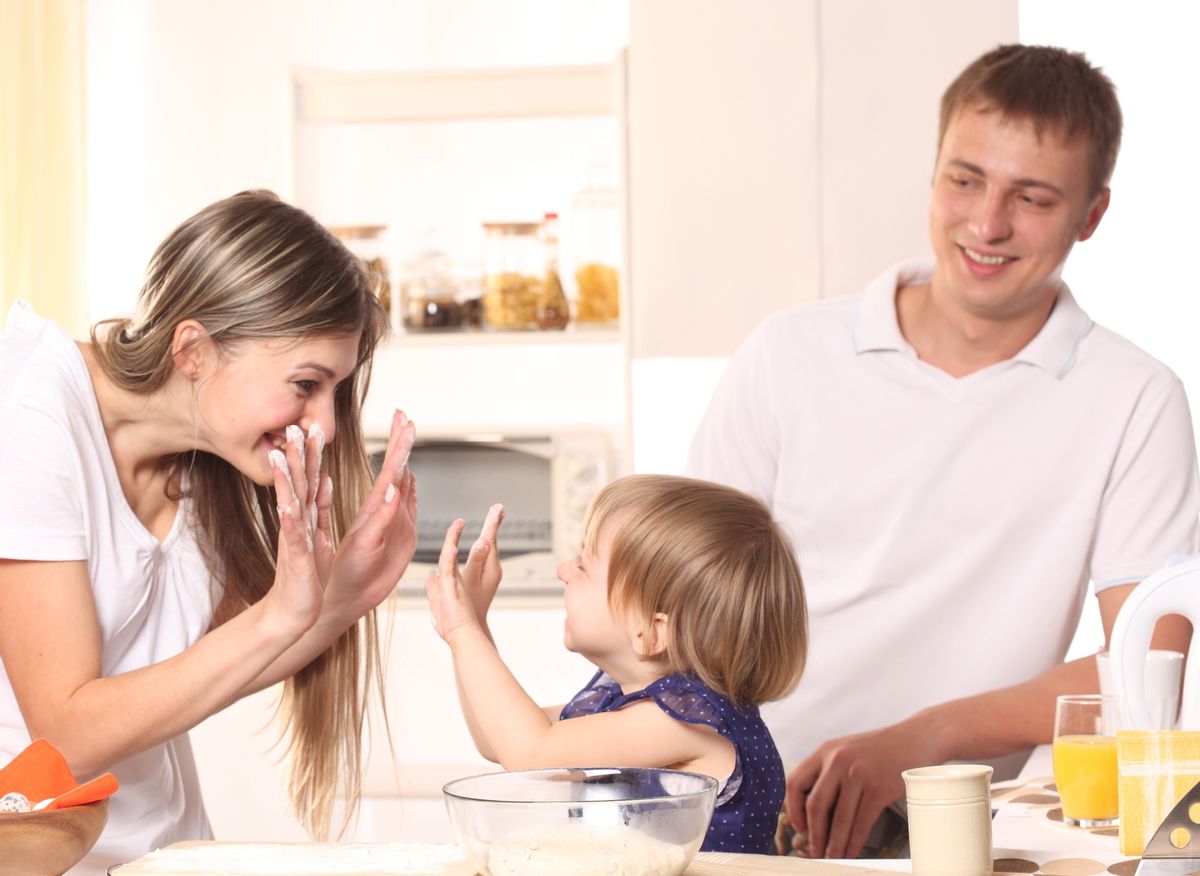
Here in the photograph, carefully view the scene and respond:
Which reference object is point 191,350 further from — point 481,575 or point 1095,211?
point 1095,211

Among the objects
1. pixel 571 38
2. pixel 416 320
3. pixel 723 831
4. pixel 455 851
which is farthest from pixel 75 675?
pixel 571 38

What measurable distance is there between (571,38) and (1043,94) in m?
1.88

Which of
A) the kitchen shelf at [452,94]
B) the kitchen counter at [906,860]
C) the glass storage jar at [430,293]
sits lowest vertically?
the kitchen counter at [906,860]

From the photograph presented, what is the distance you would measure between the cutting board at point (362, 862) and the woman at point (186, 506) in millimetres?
292

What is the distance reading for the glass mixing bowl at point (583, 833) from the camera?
960mm

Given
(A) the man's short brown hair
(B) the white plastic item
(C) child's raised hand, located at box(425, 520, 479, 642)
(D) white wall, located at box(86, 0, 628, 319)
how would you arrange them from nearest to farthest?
(B) the white plastic item, (C) child's raised hand, located at box(425, 520, 479, 642), (A) the man's short brown hair, (D) white wall, located at box(86, 0, 628, 319)

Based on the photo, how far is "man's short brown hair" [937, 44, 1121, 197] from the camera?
2.09 m

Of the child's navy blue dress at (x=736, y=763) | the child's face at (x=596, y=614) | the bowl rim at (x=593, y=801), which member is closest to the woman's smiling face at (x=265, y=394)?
the child's face at (x=596, y=614)

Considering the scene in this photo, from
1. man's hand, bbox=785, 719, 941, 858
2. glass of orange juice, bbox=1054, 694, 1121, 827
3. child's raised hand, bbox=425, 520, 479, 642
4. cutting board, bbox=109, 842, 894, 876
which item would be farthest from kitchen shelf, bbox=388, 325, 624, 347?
cutting board, bbox=109, 842, 894, 876

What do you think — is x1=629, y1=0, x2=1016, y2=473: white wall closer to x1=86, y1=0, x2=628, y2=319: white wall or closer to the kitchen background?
the kitchen background

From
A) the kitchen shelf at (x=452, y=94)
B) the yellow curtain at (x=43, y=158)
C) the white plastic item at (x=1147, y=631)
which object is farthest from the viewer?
the kitchen shelf at (x=452, y=94)

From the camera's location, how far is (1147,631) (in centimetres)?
132

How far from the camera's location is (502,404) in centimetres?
367

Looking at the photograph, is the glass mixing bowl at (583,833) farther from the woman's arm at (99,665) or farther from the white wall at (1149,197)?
the white wall at (1149,197)
